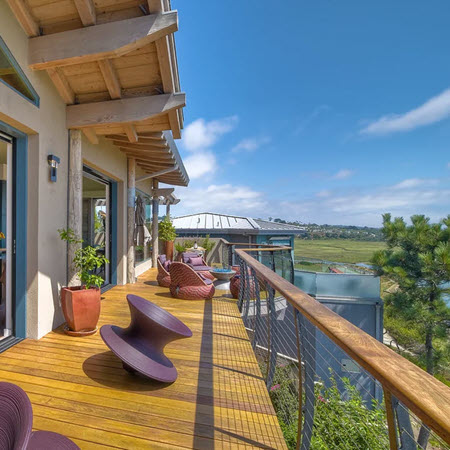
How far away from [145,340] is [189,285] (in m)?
2.39

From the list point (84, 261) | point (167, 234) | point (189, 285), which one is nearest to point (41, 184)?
point (84, 261)

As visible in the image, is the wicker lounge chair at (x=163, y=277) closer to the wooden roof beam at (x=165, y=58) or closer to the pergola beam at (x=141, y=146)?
the pergola beam at (x=141, y=146)

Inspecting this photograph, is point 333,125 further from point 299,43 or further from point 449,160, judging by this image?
point 299,43

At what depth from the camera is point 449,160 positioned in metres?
28.0

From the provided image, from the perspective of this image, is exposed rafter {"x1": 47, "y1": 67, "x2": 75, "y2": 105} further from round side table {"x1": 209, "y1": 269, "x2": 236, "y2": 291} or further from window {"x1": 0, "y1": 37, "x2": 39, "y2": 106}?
round side table {"x1": 209, "y1": 269, "x2": 236, "y2": 291}

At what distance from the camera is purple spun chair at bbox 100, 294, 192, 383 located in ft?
6.63

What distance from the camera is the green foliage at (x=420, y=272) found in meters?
9.71

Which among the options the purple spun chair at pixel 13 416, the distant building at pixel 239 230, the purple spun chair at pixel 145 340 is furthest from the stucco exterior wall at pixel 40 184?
the distant building at pixel 239 230

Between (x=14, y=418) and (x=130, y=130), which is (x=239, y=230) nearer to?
(x=130, y=130)

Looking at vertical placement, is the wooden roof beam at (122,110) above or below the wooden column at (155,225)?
above

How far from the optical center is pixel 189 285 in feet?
15.0

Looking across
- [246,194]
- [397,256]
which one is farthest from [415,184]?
[397,256]

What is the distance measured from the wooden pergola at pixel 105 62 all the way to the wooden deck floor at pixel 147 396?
5.27 ft

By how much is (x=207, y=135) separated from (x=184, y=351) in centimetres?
2473
